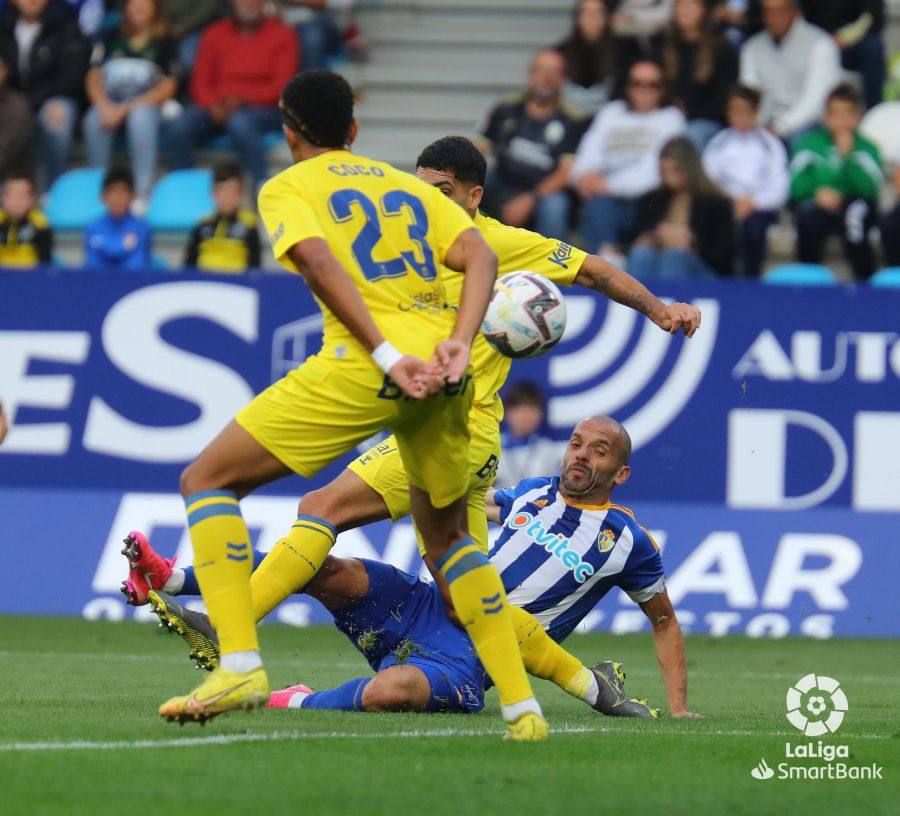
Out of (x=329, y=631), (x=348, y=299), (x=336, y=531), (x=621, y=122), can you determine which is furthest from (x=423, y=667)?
(x=621, y=122)

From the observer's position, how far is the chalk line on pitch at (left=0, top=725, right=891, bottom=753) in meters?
5.79

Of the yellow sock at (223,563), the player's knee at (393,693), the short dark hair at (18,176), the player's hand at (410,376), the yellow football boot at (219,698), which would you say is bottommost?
the player's knee at (393,693)

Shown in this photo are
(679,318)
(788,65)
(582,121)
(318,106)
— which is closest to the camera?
(318,106)

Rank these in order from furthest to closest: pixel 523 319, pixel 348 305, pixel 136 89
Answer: pixel 136 89, pixel 523 319, pixel 348 305

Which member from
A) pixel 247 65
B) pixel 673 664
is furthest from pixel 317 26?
pixel 673 664

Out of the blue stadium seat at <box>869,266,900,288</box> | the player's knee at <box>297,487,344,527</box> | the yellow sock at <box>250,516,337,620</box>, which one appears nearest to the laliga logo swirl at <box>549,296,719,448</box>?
the blue stadium seat at <box>869,266,900,288</box>

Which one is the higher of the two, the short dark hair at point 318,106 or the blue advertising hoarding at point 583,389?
the short dark hair at point 318,106

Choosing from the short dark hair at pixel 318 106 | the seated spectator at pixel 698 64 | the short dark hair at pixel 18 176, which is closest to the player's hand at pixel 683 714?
the short dark hair at pixel 318 106

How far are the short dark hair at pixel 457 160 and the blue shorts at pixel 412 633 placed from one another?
168cm

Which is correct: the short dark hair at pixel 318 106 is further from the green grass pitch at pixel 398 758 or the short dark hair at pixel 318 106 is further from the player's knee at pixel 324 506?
the green grass pitch at pixel 398 758

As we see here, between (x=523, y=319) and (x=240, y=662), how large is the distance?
171cm

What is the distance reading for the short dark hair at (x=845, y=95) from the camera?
14.7 metres

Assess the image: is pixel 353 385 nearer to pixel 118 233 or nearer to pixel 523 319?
pixel 523 319

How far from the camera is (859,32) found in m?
16.1
